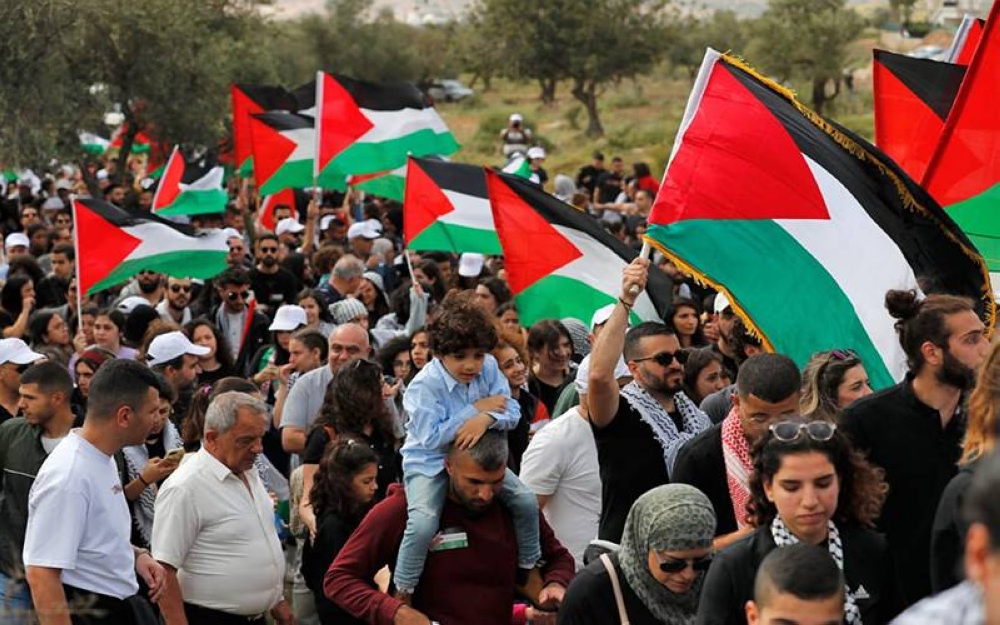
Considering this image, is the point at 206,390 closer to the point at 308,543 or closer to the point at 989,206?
the point at 308,543

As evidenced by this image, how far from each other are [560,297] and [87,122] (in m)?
17.1

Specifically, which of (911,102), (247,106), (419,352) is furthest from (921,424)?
(247,106)

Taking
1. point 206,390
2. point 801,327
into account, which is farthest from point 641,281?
point 206,390

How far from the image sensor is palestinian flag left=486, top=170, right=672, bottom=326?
10.8 meters

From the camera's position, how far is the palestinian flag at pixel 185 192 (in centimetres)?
1977

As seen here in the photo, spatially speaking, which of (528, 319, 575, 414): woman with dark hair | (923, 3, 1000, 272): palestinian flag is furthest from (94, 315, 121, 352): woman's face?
(923, 3, 1000, 272): palestinian flag

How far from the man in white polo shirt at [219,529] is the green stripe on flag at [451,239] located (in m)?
7.94

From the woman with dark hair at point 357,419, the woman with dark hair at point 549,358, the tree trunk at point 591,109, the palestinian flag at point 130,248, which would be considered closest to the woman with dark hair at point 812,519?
the woman with dark hair at point 357,419

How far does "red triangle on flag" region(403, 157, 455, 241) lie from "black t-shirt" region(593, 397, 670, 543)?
8.14m

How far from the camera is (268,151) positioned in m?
20.7

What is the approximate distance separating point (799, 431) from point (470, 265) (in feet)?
37.9

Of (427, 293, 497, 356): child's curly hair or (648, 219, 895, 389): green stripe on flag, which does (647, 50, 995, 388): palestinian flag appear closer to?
(648, 219, 895, 389): green stripe on flag

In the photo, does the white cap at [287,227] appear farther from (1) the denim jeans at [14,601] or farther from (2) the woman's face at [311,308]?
(1) the denim jeans at [14,601]

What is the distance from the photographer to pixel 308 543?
299 inches
